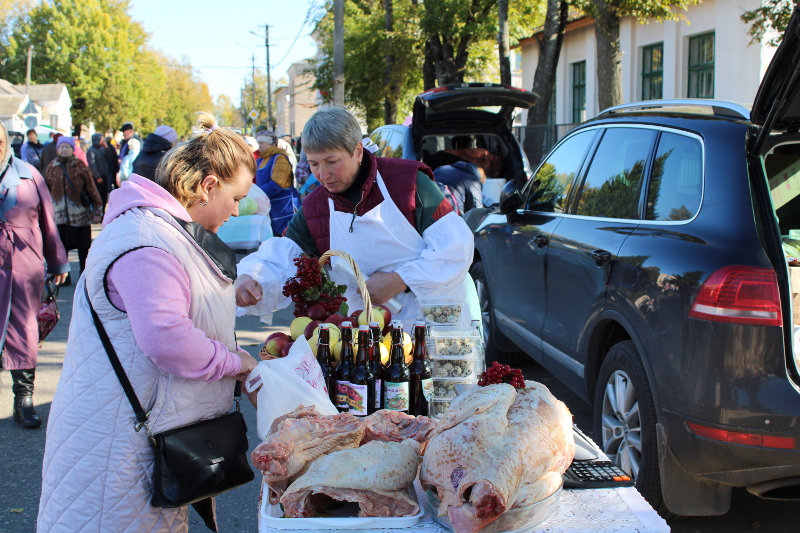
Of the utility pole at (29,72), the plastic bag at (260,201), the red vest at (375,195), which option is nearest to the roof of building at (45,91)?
the utility pole at (29,72)

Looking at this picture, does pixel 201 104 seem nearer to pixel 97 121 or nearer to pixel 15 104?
pixel 97 121

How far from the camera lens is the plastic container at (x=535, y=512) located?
1.68 meters

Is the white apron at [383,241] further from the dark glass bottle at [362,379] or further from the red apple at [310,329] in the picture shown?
the dark glass bottle at [362,379]

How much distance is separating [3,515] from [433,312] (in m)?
2.69

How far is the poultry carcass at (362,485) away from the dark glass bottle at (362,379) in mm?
521

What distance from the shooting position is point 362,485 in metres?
1.71

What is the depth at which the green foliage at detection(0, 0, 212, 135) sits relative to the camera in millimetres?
69875

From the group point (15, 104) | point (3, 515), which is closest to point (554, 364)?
point (3, 515)

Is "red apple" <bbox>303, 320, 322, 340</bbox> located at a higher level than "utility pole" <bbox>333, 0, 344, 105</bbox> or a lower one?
lower

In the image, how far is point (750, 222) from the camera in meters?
2.91

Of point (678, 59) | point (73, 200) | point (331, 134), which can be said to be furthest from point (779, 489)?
point (678, 59)

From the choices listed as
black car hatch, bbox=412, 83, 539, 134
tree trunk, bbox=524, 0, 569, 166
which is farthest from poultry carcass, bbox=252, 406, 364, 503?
tree trunk, bbox=524, 0, 569, 166

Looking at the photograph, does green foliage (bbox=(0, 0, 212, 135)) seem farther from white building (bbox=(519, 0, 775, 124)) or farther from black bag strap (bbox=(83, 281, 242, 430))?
black bag strap (bbox=(83, 281, 242, 430))

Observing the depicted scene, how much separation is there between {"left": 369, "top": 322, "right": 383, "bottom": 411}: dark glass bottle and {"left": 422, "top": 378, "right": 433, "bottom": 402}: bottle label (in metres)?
0.15
